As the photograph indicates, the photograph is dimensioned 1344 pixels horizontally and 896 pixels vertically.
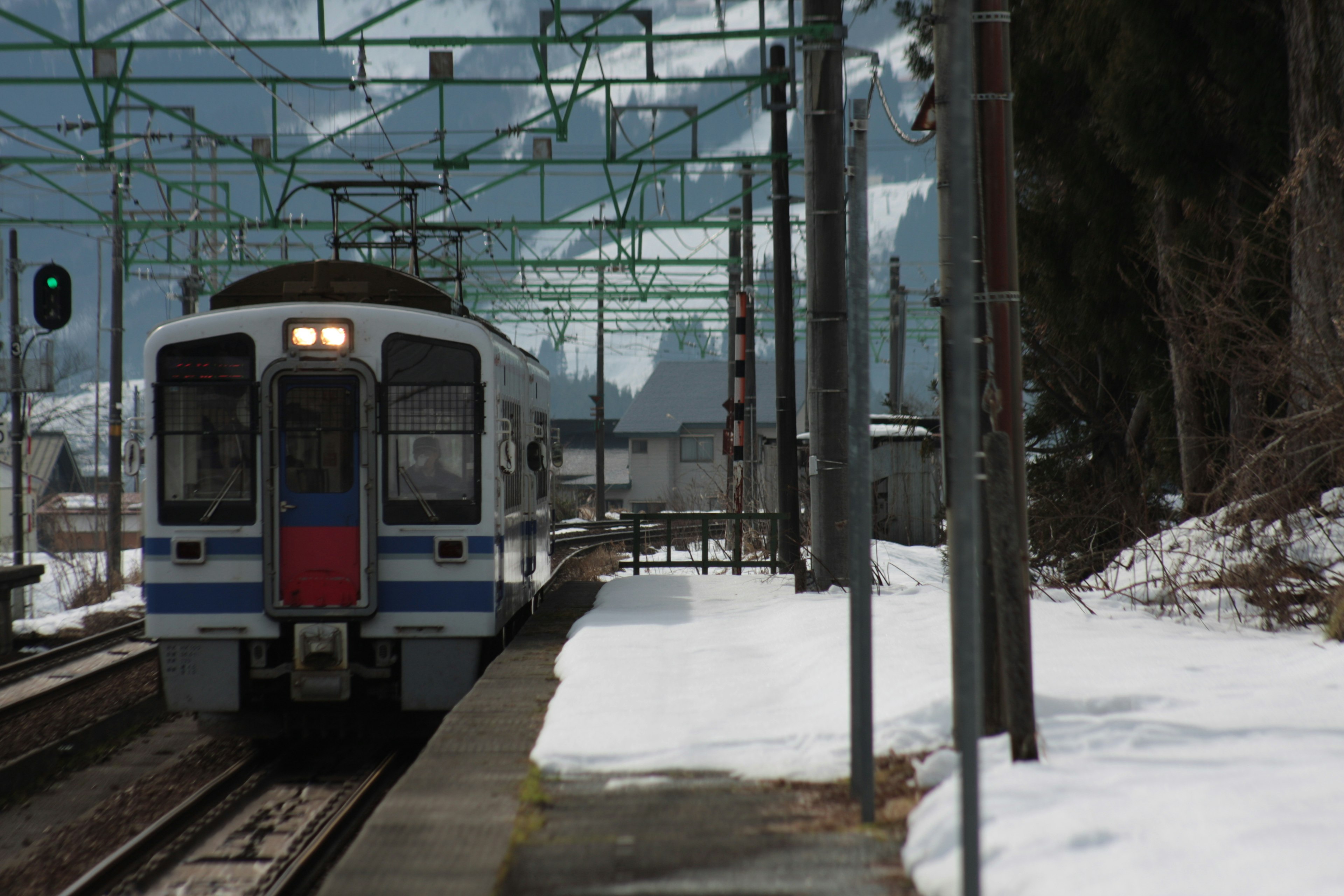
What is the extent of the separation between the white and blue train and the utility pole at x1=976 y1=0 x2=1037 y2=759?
12.6ft

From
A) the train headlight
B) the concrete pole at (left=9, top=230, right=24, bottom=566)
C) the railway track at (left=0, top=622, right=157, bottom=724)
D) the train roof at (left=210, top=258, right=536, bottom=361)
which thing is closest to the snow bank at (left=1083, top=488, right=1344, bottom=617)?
the train roof at (left=210, top=258, right=536, bottom=361)

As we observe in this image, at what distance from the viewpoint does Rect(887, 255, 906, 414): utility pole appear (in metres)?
30.2

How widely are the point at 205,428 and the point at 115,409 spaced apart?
1536 centimetres

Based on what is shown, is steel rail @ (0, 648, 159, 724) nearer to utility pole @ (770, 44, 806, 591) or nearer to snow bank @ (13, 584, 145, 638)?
snow bank @ (13, 584, 145, 638)

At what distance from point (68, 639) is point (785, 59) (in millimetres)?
11266

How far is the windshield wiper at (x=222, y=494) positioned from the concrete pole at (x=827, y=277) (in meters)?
5.54

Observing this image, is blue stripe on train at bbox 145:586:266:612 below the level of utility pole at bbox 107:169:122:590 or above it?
below

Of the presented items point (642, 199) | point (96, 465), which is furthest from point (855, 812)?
point (96, 465)

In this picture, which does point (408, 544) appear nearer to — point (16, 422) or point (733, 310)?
point (16, 422)

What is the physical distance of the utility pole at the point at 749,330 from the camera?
19.8 m

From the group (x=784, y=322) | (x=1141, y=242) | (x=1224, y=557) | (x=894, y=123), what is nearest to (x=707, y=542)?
(x=784, y=322)

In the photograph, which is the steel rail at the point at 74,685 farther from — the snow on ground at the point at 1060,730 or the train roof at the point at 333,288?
the snow on ground at the point at 1060,730

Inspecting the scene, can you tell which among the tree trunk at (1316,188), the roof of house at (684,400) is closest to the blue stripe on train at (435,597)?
the tree trunk at (1316,188)

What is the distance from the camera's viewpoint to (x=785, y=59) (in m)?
15.5
